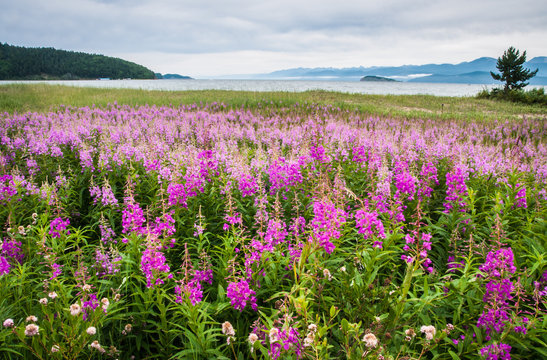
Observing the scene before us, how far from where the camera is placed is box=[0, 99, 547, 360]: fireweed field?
2465mm

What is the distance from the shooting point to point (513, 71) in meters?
46.7

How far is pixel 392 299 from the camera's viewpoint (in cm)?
288

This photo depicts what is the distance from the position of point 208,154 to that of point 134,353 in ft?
11.6

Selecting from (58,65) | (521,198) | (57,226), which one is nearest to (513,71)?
(521,198)

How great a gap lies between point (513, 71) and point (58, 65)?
15550 cm

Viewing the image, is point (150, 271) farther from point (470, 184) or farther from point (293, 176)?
point (470, 184)

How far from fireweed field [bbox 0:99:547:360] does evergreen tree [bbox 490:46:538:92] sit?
52877 mm

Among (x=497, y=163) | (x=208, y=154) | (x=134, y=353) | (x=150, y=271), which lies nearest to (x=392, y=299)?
(x=150, y=271)

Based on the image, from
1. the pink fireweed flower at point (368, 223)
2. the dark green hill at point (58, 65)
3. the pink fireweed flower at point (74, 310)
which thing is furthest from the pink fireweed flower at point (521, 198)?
the dark green hill at point (58, 65)

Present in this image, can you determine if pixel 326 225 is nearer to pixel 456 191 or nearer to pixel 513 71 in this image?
pixel 456 191

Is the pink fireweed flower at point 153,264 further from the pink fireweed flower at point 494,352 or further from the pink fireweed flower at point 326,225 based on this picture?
the pink fireweed flower at point 494,352

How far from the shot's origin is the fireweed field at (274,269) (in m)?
2.46

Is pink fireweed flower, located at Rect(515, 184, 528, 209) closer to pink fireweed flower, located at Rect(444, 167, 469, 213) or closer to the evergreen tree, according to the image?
pink fireweed flower, located at Rect(444, 167, 469, 213)

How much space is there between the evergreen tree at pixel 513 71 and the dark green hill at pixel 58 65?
468 feet
